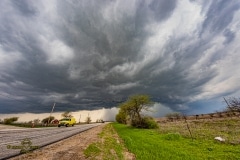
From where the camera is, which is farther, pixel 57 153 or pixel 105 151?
pixel 105 151

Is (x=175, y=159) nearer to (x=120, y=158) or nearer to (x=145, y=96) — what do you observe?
(x=120, y=158)

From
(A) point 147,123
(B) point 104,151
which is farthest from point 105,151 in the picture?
(A) point 147,123

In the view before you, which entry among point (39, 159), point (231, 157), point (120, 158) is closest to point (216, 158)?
point (231, 157)

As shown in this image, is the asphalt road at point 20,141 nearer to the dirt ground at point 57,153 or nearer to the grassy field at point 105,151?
the dirt ground at point 57,153

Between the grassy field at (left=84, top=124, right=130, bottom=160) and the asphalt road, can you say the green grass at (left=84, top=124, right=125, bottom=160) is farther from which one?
the asphalt road

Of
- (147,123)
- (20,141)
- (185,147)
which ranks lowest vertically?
(185,147)

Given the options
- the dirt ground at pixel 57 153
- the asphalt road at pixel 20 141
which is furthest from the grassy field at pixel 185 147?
the asphalt road at pixel 20 141

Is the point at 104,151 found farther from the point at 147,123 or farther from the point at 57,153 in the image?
the point at 147,123

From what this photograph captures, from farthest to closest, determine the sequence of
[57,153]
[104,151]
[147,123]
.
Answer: [147,123], [104,151], [57,153]

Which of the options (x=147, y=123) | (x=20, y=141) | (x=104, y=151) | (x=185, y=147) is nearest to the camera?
(x=104, y=151)

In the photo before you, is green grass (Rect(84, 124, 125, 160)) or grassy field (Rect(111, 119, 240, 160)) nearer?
green grass (Rect(84, 124, 125, 160))

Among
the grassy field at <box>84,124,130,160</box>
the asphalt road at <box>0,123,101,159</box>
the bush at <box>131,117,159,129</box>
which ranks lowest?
the grassy field at <box>84,124,130,160</box>

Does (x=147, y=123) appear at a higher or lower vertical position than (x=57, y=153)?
higher

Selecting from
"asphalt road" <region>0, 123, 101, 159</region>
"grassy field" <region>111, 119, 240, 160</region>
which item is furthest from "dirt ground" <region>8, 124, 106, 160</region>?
"grassy field" <region>111, 119, 240, 160</region>
